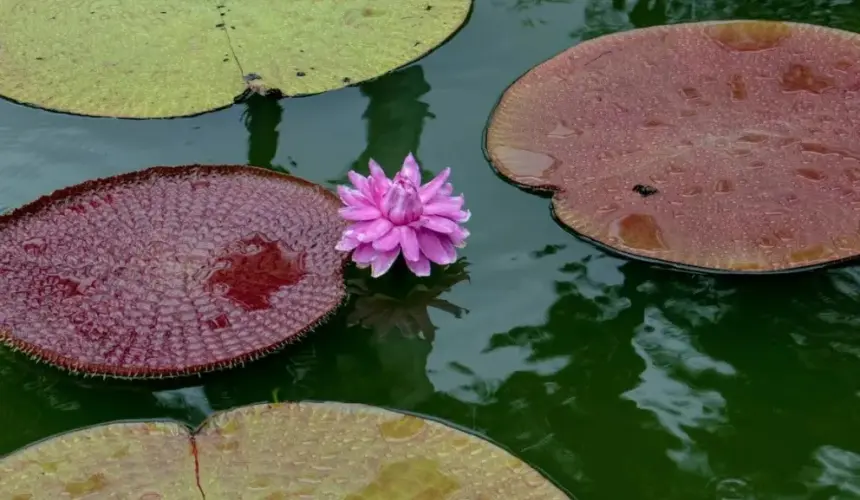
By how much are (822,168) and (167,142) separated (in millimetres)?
1633

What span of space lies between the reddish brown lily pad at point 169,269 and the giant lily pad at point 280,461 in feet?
0.55

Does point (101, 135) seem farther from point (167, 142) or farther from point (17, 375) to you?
point (17, 375)

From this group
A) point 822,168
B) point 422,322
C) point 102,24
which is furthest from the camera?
point 102,24

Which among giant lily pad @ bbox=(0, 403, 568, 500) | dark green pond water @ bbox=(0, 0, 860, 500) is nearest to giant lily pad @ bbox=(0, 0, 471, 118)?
dark green pond water @ bbox=(0, 0, 860, 500)

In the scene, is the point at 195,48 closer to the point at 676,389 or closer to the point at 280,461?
the point at 280,461

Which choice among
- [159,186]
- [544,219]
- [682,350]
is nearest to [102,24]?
[159,186]

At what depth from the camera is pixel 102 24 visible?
2734mm

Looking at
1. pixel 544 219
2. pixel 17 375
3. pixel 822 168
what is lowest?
pixel 17 375

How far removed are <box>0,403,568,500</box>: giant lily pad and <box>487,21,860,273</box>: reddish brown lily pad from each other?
68 cm

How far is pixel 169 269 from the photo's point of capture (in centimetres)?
188

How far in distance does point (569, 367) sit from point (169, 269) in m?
0.85

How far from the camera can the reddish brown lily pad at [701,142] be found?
6.41 ft

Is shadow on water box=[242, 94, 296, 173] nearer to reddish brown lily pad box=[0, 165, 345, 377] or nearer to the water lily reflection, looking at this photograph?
reddish brown lily pad box=[0, 165, 345, 377]

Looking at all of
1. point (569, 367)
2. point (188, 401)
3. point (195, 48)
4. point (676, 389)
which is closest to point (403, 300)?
point (569, 367)
